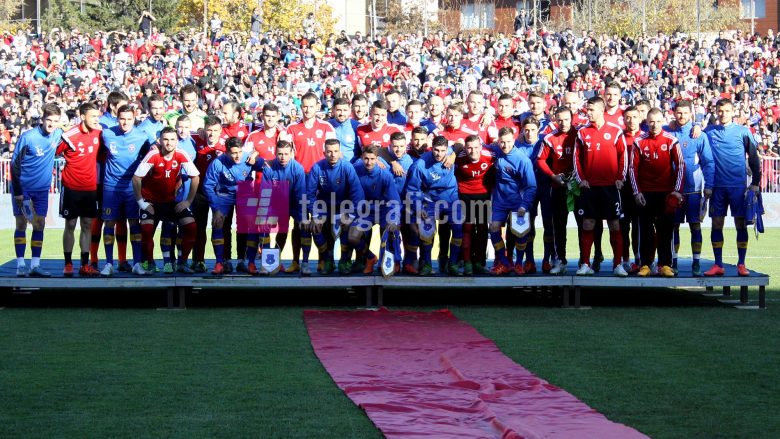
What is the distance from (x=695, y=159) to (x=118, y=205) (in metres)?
5.56

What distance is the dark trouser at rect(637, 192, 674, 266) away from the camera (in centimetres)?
1068

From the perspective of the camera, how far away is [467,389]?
7.06 meters

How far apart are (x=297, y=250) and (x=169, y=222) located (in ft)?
4.18

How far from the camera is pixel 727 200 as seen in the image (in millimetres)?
10938

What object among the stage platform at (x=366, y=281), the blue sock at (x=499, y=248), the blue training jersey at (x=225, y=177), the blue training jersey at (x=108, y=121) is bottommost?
the stage platform at (x=366, y=281)

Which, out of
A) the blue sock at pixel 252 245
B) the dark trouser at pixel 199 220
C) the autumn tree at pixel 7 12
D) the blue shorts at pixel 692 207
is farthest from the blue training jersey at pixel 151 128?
the autumn tree at pixel 7 12

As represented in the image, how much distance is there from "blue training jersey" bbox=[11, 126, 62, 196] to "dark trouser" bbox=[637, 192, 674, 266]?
562 centimetres

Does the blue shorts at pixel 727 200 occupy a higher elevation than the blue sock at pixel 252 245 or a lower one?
higher

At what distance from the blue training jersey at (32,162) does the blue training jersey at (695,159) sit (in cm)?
597

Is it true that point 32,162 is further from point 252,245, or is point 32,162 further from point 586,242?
point 586,242

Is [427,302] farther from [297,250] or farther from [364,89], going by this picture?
[364,89]

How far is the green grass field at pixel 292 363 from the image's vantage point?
6.17 m

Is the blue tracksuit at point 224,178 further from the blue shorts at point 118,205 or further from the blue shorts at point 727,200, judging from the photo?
the blue shorts at point 727,200

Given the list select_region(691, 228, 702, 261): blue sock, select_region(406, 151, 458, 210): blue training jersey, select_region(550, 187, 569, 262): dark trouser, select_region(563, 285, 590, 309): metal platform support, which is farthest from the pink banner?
select_region(691, 228, 702, 261): blue sock
